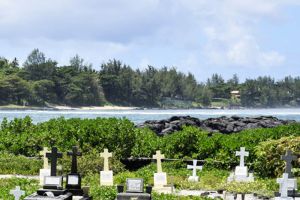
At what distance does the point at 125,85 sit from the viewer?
504 ft

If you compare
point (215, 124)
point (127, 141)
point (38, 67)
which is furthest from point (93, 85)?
point (127, 141)

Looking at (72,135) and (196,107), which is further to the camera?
(196,107)

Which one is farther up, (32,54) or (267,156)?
(32,54)

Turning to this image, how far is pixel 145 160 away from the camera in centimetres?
2759

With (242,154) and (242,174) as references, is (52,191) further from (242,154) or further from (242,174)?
(242,154)

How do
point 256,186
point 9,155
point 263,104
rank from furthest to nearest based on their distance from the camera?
1. point 263,104
2. point 9,155
3. point 256,186

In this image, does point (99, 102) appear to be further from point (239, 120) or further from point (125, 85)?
point (239, 120)

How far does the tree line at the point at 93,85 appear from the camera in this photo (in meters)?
136

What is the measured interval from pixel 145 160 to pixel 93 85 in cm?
11988

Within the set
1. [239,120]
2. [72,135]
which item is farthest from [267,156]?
[239,120]

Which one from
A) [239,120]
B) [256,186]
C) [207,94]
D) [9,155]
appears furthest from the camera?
[207,94]

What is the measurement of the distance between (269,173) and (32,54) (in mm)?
134291

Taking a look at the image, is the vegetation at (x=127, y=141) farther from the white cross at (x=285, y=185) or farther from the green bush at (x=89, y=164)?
the white cross at (x=285, y=185)

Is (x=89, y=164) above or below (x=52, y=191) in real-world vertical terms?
below
